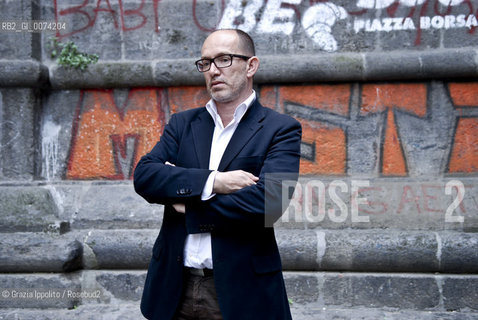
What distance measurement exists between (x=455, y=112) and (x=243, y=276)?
3019mm

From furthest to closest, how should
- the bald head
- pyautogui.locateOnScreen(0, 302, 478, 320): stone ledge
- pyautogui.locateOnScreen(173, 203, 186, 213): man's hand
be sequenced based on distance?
pyautogui.locateOnScreen(0, 302, 478, 320): stone ledge < the bald head < pyautogui.locateOnScreen(173, 203, 186, 213): man's hand

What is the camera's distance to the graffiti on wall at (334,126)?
13.5ft

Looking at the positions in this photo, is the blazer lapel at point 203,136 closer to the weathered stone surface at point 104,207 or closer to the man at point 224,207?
the man at point 224,207

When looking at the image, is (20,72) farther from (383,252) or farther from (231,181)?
(383,252)

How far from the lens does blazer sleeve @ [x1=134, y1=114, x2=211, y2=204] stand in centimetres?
206

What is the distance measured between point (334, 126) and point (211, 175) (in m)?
2.38

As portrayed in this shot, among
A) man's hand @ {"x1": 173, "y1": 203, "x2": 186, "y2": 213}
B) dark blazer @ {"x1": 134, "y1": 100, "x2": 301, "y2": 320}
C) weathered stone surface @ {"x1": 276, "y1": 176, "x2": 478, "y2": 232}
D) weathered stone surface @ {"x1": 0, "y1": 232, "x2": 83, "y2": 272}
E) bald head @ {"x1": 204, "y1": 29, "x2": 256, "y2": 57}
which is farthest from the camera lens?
weathered stone surface @ {"x1": 276, "y1": 176, "x2": 478, "y2": 232}

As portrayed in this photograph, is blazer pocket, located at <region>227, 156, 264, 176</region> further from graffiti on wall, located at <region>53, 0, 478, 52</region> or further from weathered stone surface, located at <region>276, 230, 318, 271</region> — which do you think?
graffiti on wall, located at <region>53, 0, 478, 52</region>

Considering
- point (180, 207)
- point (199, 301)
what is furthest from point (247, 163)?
point (199, 301)

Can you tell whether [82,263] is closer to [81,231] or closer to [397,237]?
[81,231]

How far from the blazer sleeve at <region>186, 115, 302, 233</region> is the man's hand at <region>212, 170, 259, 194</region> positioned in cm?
2

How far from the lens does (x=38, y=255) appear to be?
12.6 feet

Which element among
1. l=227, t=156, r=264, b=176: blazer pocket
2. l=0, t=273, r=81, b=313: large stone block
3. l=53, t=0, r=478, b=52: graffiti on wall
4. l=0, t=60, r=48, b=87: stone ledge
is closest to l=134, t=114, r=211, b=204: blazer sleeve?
l=227, t=156, r=264, b=176: blazer pocket

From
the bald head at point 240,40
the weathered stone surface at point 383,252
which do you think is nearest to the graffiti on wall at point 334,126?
the weathered stone surface at point 383,252
